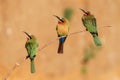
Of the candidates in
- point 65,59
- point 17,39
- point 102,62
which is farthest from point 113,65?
point 17,39

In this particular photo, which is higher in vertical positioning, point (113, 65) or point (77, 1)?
point (77, 1)

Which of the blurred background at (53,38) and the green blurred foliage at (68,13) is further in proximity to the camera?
the green blurred foliage at (68,13)

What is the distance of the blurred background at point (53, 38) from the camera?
18.0 metres

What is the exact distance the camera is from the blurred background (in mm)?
17969

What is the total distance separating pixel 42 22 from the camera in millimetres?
18734

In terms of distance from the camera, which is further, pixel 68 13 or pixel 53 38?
pixel 68 13

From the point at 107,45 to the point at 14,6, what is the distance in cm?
328

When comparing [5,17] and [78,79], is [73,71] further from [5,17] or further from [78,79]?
[5,17]

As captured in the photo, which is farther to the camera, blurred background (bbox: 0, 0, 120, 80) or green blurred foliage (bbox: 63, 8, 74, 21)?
green blurred foliage (bbox: 63, 8, 74, 21)

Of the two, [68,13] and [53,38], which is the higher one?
[68,13]

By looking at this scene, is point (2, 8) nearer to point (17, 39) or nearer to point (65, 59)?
point (17, 39)

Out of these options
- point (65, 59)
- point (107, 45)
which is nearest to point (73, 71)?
point (65, 59)

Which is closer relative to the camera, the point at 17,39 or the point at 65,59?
the point at 17,39

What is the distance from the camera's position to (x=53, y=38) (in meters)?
18.4
